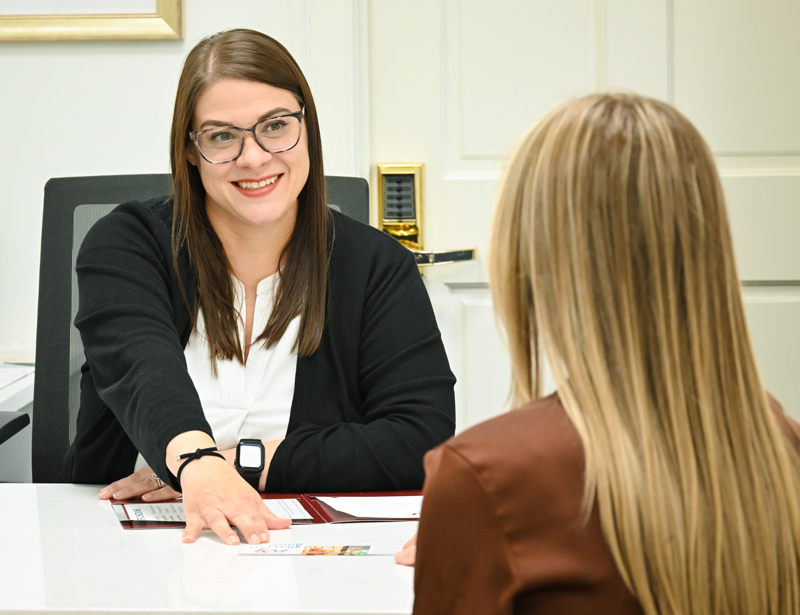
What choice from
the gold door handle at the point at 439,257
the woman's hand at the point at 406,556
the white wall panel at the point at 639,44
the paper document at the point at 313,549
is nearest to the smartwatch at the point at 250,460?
the paper document at the point at 313,549

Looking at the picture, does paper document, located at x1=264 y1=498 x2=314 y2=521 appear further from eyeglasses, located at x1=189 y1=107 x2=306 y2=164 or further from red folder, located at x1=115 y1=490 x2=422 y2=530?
eyeglasses, located at x1=189 y1=107 x2=306 y2=164

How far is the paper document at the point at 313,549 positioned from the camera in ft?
2.79

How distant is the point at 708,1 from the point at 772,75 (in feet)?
0.82

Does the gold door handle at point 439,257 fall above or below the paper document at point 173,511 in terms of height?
above

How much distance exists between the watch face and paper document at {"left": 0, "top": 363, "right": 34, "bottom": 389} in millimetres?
936

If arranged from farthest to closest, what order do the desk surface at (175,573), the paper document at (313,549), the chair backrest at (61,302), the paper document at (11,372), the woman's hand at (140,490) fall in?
the paper document at (11,372)
the chair backrest at (61,302)
the woman's hand at (140,490)
the paper document at (313,549)
the desk surface at (175,573)

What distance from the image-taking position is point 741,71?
6.84ft

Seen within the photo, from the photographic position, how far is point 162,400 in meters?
1.06

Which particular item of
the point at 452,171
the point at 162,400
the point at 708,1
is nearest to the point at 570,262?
the point at 162,400

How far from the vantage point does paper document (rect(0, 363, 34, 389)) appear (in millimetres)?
1832

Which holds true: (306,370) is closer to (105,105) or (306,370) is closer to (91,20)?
(105,105)

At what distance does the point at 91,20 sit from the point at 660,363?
191 cm

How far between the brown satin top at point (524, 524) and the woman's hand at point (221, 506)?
0.40 m

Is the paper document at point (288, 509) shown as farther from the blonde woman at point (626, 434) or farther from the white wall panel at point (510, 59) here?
the white wall panel at point (510, 59)
